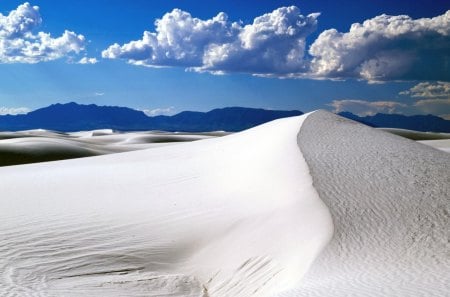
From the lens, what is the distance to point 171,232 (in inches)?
443

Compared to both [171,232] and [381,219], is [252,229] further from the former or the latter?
[381,219]

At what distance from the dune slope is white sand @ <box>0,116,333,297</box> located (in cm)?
40

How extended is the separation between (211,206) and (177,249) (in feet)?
6.66

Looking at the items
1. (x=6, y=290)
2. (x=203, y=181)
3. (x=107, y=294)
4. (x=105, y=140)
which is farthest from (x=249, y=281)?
(x=105, y=140)

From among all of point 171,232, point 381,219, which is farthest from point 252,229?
point 381,219

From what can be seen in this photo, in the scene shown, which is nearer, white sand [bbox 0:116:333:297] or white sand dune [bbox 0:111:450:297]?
white sand dune [bbox 0:111:450:297]

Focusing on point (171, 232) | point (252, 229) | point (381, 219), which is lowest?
point (171, 232)

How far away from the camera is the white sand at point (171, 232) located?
8.91 m

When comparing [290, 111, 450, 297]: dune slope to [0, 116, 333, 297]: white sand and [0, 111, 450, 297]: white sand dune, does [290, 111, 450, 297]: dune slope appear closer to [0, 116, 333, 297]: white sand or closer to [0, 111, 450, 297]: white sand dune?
[0, 111, 450, 297]: white sand dune

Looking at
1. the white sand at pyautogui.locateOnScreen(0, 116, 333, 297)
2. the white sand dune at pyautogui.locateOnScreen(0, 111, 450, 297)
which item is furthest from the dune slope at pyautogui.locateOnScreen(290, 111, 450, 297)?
the white sand at pyautogui.locateOnScreen(0, 116, 333, 297)

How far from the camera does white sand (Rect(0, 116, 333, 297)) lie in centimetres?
891

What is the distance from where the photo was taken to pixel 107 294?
855 centimetres

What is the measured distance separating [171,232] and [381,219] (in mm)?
4227

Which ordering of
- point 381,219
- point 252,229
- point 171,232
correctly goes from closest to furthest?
point 381,219 → point 252,229 → point 171,232
